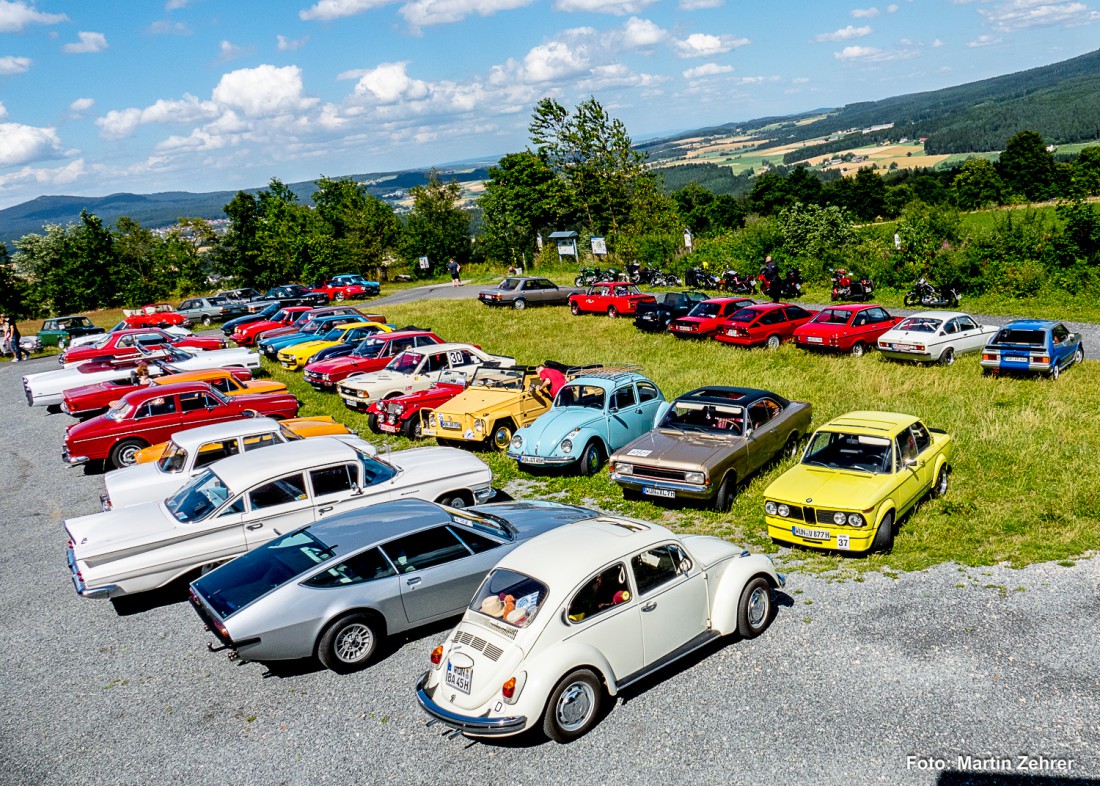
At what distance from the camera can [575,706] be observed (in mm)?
6270

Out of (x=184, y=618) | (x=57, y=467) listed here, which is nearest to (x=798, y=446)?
(x=184, y=618)

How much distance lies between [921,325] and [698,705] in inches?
656

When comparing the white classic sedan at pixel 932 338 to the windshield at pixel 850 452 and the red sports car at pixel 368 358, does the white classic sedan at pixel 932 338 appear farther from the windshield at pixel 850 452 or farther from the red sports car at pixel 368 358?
the red sports car at pixel 368 358

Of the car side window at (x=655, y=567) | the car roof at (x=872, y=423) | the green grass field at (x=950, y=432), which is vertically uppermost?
the car side window at (x=655, y=567)

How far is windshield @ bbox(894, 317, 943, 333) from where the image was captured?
19844 mm

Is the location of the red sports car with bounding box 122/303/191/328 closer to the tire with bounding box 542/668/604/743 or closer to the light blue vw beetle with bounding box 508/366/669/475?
the light blue vw beetle with bounding box 508/366/669/475

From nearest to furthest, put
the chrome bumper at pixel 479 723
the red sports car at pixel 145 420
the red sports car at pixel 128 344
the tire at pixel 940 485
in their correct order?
1. the chrome bumper at pixel 479 723
2. the tire at pixel 940 485
3. the red sports car at pixel 145 420
4. the red sports car at pixel 128 344

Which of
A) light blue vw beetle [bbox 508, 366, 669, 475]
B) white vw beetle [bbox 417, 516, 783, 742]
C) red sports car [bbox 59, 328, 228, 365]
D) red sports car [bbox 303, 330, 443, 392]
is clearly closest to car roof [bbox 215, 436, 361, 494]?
light blue vw beetle [bbox 508, 366, 669, 475]

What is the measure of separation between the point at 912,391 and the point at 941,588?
9800 mm

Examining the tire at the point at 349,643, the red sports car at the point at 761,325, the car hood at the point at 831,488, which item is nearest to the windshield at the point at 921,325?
the red sports car at the point at 761,325

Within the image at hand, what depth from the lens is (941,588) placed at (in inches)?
335

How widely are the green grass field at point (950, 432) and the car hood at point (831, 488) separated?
→ 2.55 ft

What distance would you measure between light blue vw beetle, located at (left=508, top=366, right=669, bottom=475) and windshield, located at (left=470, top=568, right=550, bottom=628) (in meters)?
6.65

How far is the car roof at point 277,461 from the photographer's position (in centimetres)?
984
